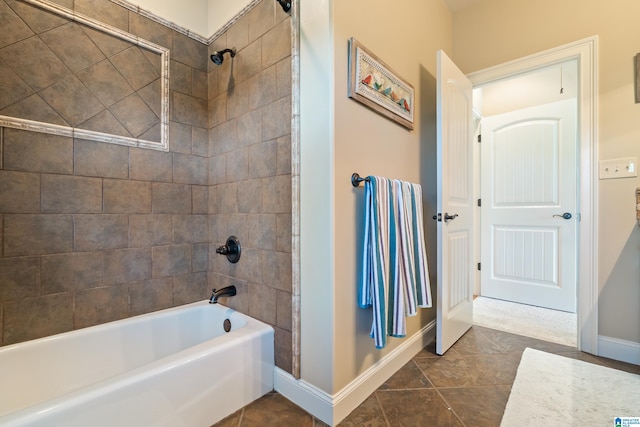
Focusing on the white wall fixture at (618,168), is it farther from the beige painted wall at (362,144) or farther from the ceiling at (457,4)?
the ceiling at (457,4)

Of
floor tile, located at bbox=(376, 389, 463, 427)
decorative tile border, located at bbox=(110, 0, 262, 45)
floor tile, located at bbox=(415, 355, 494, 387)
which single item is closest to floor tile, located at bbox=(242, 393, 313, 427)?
floor tile, located at bbox=(376, 389, 463, 427)

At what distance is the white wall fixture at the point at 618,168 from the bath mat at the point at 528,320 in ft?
3.94

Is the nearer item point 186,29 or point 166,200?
point 166,200

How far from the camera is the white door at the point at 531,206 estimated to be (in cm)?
264

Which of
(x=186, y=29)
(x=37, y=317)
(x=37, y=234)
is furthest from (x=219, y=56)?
(x=37, y=317)

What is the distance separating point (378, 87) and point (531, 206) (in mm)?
2383

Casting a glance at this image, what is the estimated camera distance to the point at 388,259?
4.46 feet

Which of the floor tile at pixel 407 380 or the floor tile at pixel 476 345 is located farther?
the floor tile at pixel 476 345

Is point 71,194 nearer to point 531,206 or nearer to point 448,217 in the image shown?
point 448,217

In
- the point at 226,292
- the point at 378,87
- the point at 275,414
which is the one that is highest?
the point at 378,87

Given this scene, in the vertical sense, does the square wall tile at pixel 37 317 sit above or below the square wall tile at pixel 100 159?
below

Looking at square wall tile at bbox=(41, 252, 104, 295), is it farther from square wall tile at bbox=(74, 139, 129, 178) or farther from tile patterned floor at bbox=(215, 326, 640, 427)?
tile patterned floor at bbox=(215, 326, 640, 427)

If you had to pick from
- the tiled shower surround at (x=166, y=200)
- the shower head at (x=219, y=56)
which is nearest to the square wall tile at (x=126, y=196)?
the tiled shower surround at (x=166, y=200)

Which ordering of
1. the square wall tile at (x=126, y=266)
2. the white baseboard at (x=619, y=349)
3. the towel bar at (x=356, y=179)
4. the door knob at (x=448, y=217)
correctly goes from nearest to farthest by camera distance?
the towel bar at (x=356, y=179) → the square wall tile at (x=126, y=266) → the white baseboard at (x=619, y=349) → the door knob at (x=448, y=217)
